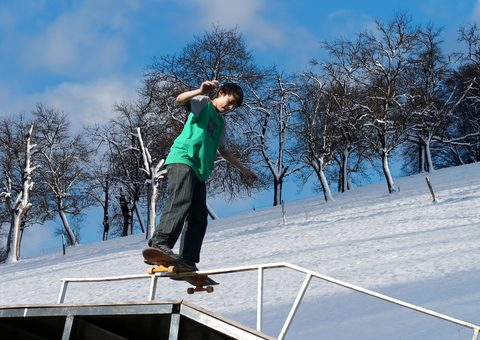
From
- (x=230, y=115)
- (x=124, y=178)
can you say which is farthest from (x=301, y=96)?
(x=124, y=178)

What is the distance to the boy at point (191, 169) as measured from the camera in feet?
17.3

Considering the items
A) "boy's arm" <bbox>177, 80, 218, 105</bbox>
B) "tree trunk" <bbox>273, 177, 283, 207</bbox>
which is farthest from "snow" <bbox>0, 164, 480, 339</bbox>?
"tree trunk" <bbox>273, 177, 283, 207</bbox>

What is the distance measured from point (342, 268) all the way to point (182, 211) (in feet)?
33.7

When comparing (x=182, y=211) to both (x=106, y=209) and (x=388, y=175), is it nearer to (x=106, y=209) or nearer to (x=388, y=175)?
(x=388, y=175)

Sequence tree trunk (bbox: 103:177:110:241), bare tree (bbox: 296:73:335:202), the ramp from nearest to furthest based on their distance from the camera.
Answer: the ramp, bare tree (bbox: 296:73:335:202), tree trunk (bbox: 103:177:110:241)

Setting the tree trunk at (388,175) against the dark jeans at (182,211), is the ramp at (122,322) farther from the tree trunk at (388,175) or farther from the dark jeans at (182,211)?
the tree trunk at (388,175)

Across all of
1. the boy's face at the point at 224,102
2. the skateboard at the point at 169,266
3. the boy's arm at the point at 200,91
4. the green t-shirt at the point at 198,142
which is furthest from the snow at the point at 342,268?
the boy's face at the point at 224,102

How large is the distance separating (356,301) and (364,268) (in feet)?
9.85

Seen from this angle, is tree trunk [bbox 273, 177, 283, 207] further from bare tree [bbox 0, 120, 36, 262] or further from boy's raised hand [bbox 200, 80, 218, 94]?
boy's raised hand [bbox 200, 80, 218, 94]

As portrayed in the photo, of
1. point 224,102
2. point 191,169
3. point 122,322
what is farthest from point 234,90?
point 122,322

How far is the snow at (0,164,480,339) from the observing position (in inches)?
410

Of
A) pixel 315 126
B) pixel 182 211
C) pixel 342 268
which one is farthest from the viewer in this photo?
pixel 315 126

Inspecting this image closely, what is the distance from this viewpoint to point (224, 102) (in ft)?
18.0

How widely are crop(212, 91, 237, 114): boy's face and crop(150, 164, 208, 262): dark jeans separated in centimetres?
55
